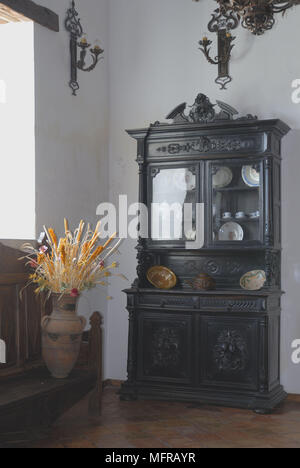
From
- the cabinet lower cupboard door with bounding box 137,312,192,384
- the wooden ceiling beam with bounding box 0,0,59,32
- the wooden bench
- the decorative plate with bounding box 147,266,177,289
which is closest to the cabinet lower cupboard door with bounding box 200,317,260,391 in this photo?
the cabinet lower cupboard door with bounding box 137,312,192,384

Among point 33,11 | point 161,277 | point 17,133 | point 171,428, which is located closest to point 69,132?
point 17,133

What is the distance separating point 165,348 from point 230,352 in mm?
604

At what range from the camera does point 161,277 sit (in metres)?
6.10

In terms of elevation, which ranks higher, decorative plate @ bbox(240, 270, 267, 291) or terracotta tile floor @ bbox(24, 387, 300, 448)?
decorative plate @ bbox(240, 270, 267, 291)

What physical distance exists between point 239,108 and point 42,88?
6.27 ft

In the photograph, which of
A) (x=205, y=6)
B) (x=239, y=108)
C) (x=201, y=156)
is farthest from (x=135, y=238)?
(x=205, y=6)

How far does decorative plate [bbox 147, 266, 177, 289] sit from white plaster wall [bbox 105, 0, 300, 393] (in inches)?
20.1

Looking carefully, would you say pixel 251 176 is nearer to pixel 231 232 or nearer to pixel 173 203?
pixel 231 232

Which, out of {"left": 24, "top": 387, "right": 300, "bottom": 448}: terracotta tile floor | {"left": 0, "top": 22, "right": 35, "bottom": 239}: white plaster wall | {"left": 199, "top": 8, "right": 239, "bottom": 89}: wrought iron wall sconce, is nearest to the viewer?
{"left": 24, "top": 387, "right": 300, "bottom": 448}: terracotta tile floor

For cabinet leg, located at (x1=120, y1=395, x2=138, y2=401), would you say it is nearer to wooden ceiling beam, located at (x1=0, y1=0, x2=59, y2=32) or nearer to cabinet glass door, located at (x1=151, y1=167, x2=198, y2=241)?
cabinet glass door, located at (x1=151, y1=167, x2=198, y2=241)

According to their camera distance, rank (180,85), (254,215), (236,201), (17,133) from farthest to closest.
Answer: (180,85) < (236,201) < (254,215) < (17,133)

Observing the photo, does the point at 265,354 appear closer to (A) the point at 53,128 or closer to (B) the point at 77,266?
(B) the point at 77,266

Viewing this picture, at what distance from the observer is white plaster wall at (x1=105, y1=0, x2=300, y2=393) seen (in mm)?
5996

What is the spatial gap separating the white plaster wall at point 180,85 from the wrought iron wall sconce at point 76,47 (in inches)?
26.0
